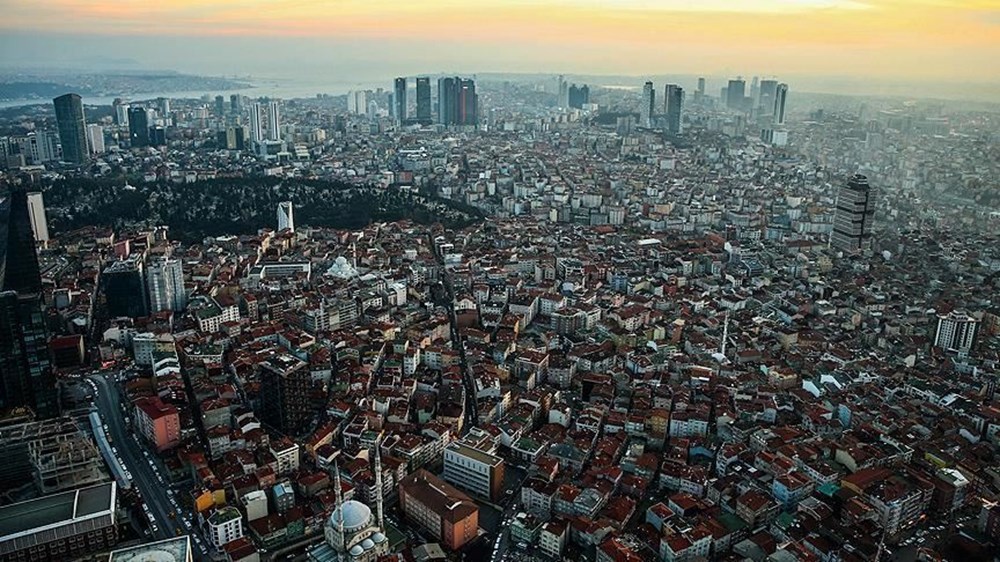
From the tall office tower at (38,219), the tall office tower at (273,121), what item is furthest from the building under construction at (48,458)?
the tall office tower at (273,121)

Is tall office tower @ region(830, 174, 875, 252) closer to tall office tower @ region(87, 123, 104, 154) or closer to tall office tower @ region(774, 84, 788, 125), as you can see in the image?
tall office tower @ region(774, 84, 788, 125)

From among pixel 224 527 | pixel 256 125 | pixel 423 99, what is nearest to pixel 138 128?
pixel 256 125

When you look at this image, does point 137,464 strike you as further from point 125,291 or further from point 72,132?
point 72,132

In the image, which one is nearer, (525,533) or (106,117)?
(525,533)

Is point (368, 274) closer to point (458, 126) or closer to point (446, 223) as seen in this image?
point (446, 223)

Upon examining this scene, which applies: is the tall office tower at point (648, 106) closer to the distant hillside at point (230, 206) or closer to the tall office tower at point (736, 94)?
the tall office tower at point (736, 94)

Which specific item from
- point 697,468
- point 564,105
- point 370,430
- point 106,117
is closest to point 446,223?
point 370,430

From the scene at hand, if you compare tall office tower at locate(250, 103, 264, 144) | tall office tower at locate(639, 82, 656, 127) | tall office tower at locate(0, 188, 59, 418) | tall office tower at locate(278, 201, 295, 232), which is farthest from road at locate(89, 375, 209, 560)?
tall office tower at locate(639, 82, 656, 127)
